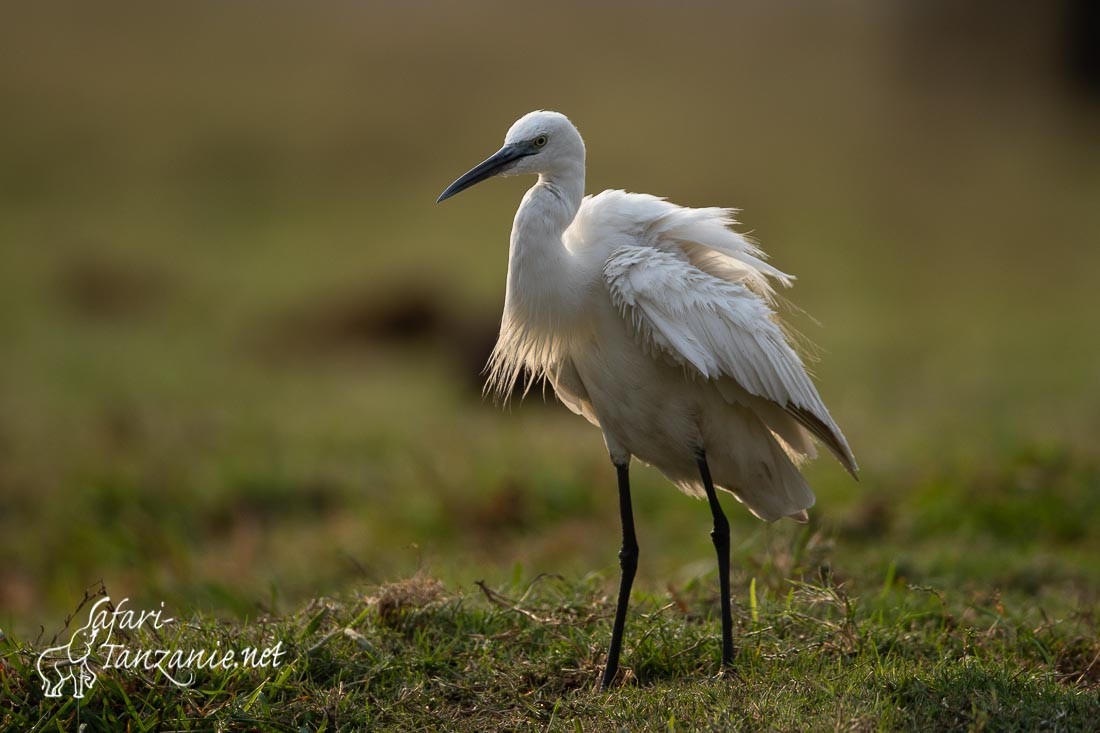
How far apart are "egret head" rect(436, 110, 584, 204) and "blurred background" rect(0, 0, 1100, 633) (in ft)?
5.26

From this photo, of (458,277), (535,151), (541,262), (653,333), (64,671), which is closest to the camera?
(64,671)

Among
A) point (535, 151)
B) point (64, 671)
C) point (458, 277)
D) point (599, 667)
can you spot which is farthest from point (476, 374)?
point (64, 671)

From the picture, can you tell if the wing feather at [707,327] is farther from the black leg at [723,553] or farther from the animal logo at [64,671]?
the animal logo at [64,671]

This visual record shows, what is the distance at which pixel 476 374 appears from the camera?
1066 centimetres

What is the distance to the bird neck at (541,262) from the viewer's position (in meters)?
3.65

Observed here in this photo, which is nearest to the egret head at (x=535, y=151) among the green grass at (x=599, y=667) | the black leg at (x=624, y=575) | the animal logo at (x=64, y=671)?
the black leg at (x=624, y=575)

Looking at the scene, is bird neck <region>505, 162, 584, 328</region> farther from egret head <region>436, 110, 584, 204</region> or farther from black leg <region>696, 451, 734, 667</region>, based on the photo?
black leg <region>696, 451, 734, 667</region>

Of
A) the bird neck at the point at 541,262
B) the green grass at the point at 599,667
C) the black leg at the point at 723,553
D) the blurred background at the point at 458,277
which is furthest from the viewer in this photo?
the blurred background at the point at 458,277

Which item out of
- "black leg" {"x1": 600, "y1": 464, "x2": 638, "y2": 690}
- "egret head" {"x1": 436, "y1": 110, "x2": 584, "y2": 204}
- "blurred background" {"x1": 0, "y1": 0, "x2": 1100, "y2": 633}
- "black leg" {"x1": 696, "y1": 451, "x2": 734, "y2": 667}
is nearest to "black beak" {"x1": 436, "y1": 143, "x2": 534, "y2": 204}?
"egret head" {"x1": 436, "y1": 110, "x2": 584, "y2": 204}

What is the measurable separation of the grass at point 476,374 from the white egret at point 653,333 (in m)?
0.52

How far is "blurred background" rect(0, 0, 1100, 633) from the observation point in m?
5.90

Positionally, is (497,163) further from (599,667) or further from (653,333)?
(599,667)

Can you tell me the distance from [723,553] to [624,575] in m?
0.36

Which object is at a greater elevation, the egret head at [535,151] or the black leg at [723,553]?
the egret head at [535,151]
